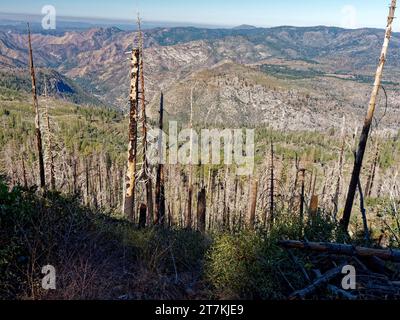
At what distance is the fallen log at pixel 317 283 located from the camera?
17.9 feet

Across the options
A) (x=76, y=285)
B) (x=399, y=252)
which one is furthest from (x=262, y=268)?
(x=76, y=285)

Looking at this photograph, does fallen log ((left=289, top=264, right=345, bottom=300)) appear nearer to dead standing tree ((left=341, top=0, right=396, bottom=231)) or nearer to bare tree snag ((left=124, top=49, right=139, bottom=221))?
dead standing tree ((left=341, top=0, right=396, bottom=231))

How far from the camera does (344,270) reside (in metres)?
5.90

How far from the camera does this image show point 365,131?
10719 mm

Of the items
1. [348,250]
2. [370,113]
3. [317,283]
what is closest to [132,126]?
[370,113]

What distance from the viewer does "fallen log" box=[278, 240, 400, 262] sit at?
Answer: 19.7 feet

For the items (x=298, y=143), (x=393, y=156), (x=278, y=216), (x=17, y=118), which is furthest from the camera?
(x=298, y=143)

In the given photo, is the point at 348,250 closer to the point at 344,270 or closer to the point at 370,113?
the point at 344,270

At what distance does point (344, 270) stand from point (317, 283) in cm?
66

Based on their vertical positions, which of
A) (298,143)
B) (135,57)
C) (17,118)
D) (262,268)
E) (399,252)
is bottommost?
(298,143)

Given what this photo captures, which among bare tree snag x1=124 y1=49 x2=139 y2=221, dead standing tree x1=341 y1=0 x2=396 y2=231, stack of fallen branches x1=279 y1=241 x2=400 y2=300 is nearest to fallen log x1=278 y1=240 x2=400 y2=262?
stack of fallen branches x1=279 y1=241 x2=400 y2=300

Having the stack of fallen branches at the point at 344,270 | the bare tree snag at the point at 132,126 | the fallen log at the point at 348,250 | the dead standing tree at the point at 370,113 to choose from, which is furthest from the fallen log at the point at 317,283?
the bare tree snag at the point at 132,126
